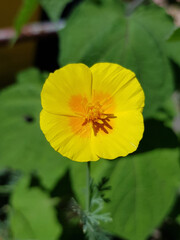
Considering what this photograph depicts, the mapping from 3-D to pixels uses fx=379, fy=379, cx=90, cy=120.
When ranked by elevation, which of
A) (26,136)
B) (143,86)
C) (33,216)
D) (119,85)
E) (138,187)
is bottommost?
(33,216)

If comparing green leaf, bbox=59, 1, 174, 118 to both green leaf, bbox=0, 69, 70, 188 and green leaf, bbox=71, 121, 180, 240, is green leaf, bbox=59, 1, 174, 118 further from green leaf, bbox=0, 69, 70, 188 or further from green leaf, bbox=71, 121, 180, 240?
green leaf, bbox=0, 69, 70, 188

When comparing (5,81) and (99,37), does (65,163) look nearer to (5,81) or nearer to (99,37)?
(99,37)

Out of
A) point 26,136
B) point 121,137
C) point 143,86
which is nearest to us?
point 121,137

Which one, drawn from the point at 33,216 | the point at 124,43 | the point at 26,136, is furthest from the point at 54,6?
the point at 33,216

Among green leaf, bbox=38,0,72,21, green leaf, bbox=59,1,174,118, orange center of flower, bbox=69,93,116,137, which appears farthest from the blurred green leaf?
green leaf, bbox=38,0,72,21

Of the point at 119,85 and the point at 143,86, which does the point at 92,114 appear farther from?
the point at 143,86

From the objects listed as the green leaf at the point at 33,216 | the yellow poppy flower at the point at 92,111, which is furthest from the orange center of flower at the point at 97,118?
the green leaf at the point at 33,216
